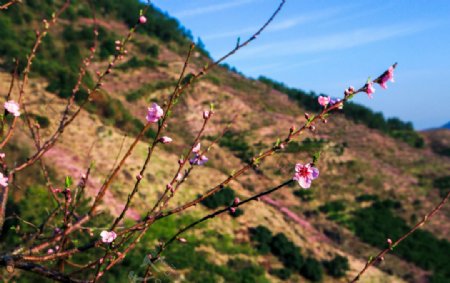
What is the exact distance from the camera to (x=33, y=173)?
49.0 feet

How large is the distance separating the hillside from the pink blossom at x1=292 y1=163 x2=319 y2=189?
271mm

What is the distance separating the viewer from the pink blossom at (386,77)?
6.89 ft

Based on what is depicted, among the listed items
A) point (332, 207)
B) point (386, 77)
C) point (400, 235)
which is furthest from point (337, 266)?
point (386, 77)

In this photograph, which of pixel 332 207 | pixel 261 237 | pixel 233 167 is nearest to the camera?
pixel 261 237

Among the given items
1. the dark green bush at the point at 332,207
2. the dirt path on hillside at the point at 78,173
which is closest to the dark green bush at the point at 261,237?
the dirt path on hillside at the point at 78,173

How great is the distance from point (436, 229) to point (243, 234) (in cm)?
1802

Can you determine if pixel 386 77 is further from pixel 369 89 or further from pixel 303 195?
pixel 303 195

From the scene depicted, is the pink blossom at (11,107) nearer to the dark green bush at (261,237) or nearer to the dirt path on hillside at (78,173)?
the dirt path on hillside at (78,173)

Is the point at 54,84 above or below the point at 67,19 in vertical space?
below

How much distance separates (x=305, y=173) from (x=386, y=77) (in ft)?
2.25

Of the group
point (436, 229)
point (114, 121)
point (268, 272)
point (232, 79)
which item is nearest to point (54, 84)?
point (114, 121)

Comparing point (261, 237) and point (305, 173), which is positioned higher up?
point (261, 237)

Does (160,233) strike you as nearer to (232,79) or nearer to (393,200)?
(393,200)

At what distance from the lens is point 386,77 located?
83.3 inches
